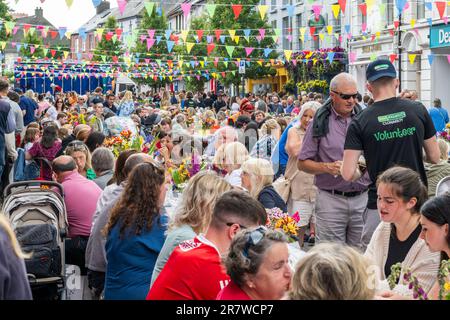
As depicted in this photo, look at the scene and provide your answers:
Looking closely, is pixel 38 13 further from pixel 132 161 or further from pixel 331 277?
pixel 331 277

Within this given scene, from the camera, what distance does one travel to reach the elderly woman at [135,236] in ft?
19.3

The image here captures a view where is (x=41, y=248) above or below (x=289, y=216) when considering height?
below

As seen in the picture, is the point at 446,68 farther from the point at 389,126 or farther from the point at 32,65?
the point at 32,65

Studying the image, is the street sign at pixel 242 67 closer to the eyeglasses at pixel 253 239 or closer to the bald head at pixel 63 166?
the bald head at pixel 63 166

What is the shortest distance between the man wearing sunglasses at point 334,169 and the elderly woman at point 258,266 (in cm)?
327

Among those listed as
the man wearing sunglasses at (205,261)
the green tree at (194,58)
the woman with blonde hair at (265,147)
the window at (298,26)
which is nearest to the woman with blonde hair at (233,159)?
the woman with blonde hair at (265,147)

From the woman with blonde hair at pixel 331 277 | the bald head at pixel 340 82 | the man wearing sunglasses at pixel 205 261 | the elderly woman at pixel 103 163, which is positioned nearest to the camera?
the woman with blonde hair at pixel 331 277

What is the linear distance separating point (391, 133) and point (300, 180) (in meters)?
3.57

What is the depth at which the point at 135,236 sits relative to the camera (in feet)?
19.2

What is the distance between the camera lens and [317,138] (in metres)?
7.23

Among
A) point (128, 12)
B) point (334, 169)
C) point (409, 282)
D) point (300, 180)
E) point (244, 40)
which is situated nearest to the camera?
point (409, 282)

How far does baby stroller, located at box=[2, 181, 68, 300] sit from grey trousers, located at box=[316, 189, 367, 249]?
2.16m

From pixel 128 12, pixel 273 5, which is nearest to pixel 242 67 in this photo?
pixel 273 5

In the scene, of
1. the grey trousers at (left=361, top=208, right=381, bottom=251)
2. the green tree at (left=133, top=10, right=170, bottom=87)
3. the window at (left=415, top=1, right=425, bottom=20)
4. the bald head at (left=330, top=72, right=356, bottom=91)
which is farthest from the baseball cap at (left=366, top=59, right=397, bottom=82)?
the green tree at (left=133, top=10, right=170, bottom=87)
